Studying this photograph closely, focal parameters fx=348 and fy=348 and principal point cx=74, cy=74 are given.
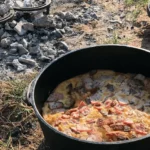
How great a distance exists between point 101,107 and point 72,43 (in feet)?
5.53

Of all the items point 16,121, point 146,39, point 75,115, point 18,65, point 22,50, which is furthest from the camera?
point 146,39

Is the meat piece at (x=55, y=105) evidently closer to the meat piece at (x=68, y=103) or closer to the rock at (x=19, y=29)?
the meat piece at (x=68, y=103)

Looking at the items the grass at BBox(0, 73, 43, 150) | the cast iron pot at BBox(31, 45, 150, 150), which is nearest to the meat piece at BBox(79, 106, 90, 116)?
the cast iron pot at BBox(31, 45, 150, 150)

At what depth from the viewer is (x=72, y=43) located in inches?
181

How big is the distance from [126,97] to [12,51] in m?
1.78

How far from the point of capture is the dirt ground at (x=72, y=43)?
3.50 metres

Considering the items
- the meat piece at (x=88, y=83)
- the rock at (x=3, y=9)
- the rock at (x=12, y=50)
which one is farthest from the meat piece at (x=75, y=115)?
the rock at (x=3, y=9)

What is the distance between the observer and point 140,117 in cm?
300

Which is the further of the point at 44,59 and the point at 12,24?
the point at 12,24

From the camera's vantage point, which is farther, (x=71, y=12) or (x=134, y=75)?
(x=71, y=12)

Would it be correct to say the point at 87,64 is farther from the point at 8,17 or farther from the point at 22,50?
the point at 8,17

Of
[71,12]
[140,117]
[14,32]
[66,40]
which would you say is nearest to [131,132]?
[140,117]

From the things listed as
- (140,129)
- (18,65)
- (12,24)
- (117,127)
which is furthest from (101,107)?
(12,24)

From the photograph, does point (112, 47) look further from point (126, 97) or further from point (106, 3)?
point (106, 3)
